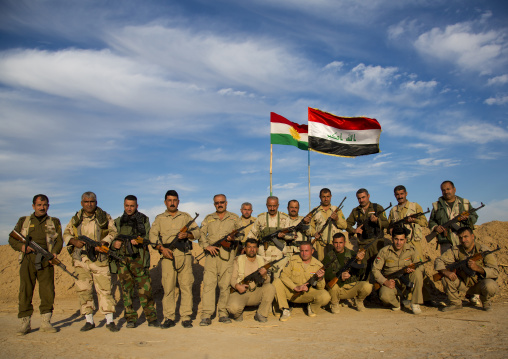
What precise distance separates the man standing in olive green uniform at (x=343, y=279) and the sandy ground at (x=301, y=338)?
1.11 feet

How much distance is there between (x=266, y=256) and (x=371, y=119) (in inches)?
284

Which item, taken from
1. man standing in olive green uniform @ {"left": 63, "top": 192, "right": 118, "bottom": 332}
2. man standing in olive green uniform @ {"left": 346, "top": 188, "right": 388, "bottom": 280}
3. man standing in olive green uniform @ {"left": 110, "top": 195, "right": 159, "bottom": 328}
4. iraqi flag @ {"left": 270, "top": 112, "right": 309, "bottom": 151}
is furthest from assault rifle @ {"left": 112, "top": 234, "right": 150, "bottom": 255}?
iraqi flag @ {"left": 270, "top": 112, "right": 309, "bottom": 151}

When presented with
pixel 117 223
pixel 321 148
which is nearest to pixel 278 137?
pixel 321 148

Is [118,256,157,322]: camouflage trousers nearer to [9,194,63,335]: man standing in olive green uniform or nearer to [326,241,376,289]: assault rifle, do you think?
[9,194,63,335]: man standing in olive green uniform

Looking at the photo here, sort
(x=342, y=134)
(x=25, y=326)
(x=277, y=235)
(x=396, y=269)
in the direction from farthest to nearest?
(x=342, y=134)
(x=277, y=235)
(x=396, y=269)
(x=25, y=326)

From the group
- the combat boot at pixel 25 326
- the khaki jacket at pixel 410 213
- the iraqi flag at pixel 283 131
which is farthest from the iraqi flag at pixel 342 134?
the combat boot at pixel 25 326

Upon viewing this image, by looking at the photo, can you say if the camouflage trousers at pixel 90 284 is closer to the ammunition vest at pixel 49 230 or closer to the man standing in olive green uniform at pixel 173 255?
the ammunition vest at pixel 49 230

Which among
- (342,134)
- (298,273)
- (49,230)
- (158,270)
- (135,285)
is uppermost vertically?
(342,134)

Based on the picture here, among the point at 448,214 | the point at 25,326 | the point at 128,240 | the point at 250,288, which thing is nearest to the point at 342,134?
the point at 448,214

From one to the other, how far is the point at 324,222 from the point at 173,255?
11.3 feet

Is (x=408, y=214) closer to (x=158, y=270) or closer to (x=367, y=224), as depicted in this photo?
(x=367, y=224)

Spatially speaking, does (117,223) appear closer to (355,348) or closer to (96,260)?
(96,260)

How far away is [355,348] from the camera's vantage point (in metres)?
4.95

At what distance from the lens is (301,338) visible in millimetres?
5621
